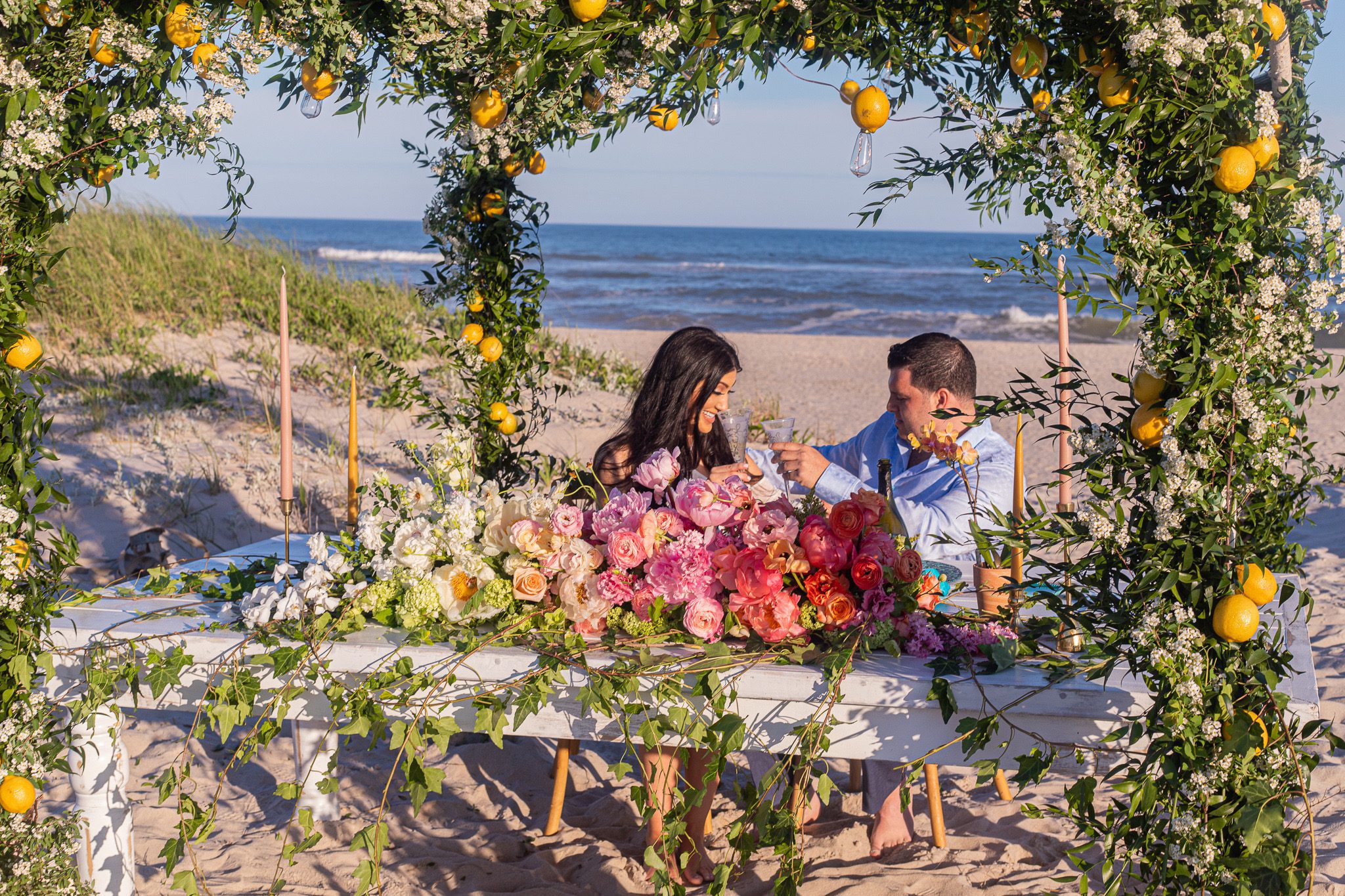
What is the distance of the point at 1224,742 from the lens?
188 cm

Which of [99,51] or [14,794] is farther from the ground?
[99,51]

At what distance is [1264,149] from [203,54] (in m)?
2.10

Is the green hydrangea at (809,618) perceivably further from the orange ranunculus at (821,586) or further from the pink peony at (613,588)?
the pink peony at (613,588)

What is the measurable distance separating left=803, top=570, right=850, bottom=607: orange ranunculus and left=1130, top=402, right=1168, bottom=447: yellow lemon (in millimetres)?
674

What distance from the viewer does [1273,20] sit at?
5.85ft

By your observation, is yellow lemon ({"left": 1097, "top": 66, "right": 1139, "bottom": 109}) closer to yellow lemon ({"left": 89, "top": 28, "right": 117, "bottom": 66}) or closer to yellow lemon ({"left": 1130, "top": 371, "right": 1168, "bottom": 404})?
yellow lemon ({"left": 1130, "top": 371, "right": 1168, "bottom": 404})

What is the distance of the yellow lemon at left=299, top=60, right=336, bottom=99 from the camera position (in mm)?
2418

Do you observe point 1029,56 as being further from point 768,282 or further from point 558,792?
point 768,282

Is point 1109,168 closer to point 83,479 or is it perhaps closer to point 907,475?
point 907,475

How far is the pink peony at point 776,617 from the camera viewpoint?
2.14 metres

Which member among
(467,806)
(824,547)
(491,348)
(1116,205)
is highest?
(1116,205)

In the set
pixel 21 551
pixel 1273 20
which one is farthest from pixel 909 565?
pixel 21 551

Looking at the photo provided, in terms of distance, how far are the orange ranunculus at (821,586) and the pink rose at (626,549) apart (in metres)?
0.36

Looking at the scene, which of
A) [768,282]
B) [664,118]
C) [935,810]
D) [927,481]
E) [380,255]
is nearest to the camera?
[664,118]
